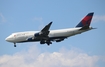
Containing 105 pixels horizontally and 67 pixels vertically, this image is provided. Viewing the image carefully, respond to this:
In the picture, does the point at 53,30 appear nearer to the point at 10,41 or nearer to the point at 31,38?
the point at 31,38

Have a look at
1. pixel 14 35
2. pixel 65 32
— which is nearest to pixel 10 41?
pixel 14 35

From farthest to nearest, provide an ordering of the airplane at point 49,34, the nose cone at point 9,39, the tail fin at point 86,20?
the nose cone at point 9,39
the tail fin at point 86,20
the airplane at point 49,34

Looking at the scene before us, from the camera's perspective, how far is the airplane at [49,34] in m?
97.3

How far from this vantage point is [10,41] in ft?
336

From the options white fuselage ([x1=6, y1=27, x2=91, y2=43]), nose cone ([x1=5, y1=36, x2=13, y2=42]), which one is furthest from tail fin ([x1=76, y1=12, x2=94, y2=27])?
nose cone ([x1=5, y1=36, x2=13, y2=42])

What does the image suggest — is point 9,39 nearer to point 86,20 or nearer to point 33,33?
point 33,33

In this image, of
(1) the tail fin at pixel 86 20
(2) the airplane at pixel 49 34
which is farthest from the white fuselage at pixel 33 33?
(1) the tail fin at pixel 86 20

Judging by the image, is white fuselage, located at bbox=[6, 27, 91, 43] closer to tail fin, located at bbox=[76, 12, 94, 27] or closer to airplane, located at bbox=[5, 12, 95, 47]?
airplane, located at bbox=[5, 12, 95, 47]

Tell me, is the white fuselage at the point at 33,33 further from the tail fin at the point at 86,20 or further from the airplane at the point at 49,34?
the tail fin at the point at 86,20

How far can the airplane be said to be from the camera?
97312mm

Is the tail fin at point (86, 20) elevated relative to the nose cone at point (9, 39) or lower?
elevated

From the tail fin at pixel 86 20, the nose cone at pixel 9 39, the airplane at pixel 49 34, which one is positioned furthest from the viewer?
the nose cone at pixel 9 39

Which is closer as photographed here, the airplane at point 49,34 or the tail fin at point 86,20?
the airplane at point 49,34

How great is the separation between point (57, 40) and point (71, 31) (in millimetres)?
6398
